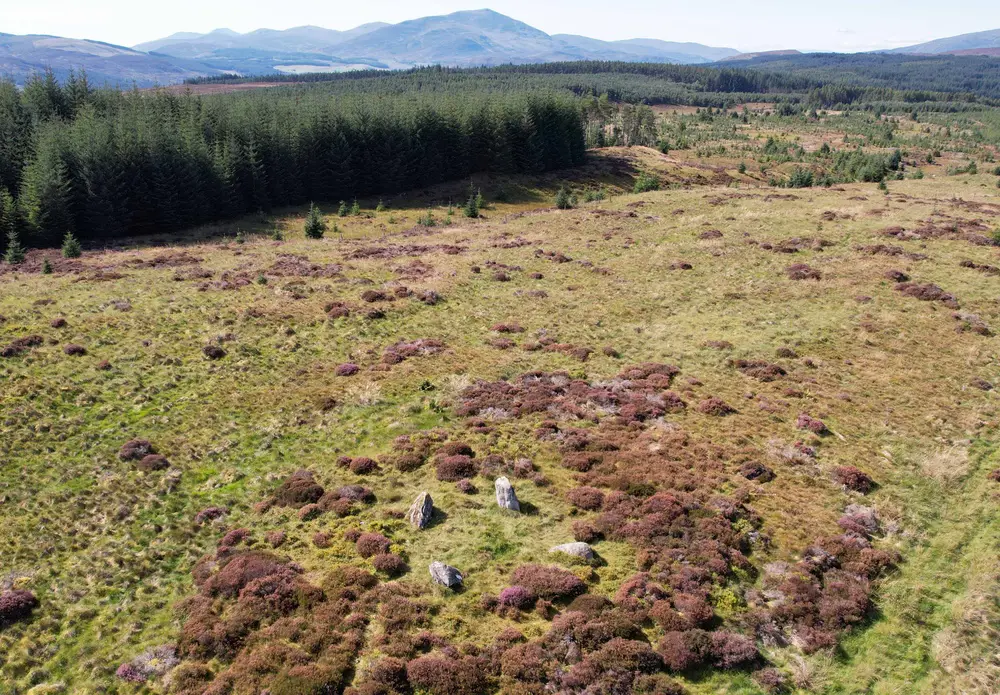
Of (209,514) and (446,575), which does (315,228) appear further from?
(446,575)

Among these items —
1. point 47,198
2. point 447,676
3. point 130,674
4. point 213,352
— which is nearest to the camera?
point 447,676

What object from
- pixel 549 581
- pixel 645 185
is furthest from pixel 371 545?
pixel 645 185

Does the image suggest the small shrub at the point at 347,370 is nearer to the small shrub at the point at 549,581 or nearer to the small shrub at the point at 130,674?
the small shrub at the point at 549,581

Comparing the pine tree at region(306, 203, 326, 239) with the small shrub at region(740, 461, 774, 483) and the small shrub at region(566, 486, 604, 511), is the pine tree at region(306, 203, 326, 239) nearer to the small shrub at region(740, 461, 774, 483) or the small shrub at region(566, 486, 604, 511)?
the small shrub at region(566, 486, 604, 511)

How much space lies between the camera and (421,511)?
2106 cm

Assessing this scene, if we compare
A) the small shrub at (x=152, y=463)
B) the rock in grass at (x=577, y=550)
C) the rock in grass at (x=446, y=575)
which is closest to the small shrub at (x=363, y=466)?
the rock in grass at (x=446, y=575)

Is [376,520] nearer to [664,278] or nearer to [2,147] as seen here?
[664,278]

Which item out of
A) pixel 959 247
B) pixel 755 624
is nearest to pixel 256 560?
pixel 755 624

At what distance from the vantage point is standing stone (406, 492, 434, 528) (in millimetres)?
20984

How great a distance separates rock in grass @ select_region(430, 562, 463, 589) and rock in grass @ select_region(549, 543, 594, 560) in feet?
11.1

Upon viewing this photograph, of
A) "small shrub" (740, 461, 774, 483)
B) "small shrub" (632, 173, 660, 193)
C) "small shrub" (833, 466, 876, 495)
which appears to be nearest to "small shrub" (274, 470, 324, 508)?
"small shrub" (740, 461, 774, 483)

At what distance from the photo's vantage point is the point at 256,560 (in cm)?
1922

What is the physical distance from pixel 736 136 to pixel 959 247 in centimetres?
14705

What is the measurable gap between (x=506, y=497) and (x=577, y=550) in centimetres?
362
